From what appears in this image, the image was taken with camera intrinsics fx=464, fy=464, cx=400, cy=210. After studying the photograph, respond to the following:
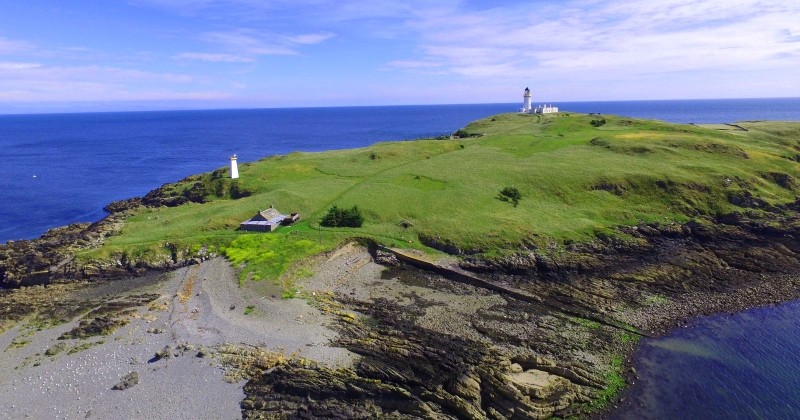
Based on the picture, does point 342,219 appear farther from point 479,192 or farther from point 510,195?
point 510,195

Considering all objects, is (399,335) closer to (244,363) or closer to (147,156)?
(244,363)

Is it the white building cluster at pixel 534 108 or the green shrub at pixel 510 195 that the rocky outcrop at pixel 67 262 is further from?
the white building cluster at pixel 534 108

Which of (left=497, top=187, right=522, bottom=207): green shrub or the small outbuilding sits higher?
(left=497, top=187, right=522, bottom=207): green shrub

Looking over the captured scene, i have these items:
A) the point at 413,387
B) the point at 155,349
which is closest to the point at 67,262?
the point at 155,349

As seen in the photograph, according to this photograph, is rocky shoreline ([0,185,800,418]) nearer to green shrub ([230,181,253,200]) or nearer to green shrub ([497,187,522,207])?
green shrub ([497,187,522,207])

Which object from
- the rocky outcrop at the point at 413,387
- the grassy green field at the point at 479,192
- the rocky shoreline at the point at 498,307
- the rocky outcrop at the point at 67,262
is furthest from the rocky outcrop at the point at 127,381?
the rocky outcrop at the point at 67,262

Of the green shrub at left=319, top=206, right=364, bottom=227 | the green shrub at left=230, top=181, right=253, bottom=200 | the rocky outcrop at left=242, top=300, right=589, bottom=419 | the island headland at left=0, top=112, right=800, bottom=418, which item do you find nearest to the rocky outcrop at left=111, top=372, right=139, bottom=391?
the island headland at left=0, top=112, right=800, bottom=418
